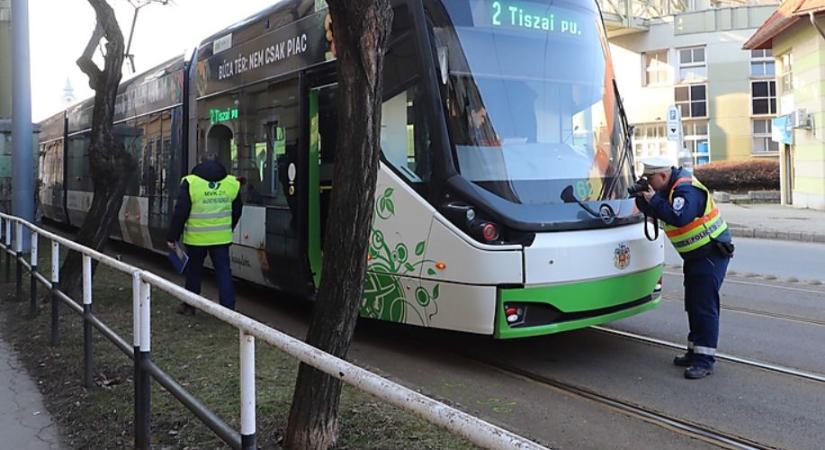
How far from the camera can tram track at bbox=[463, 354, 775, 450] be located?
14.0 feet

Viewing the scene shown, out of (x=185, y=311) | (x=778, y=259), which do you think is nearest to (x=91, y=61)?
(x=185, y=311)

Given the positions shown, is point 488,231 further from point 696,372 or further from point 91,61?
point 91,61

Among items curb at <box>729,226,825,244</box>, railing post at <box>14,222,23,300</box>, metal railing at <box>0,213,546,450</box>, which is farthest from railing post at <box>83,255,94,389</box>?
curb at <box>729,226,825,244</box>

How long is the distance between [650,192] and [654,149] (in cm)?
3541

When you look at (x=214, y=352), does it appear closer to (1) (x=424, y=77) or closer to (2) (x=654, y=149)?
(1) (x=424, y=77)

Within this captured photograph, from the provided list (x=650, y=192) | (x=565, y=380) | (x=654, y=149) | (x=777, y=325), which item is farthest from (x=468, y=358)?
(x=654, y=149)

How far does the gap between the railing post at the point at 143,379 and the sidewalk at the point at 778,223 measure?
15947 millimetres

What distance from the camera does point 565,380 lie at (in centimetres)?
557

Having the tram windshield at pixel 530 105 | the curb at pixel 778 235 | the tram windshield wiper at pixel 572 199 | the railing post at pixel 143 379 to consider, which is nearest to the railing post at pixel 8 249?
the railing post at pixel 143 379

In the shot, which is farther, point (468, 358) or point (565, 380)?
point (468, 358)

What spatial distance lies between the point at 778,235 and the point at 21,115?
52.9 ft

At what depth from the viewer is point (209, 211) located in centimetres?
729

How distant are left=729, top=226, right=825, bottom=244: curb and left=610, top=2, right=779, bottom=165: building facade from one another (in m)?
19.7

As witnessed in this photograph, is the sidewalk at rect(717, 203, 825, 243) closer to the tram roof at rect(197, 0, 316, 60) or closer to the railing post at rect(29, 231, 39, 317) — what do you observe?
the tram roof at rect(197, 0, 316, 60)
